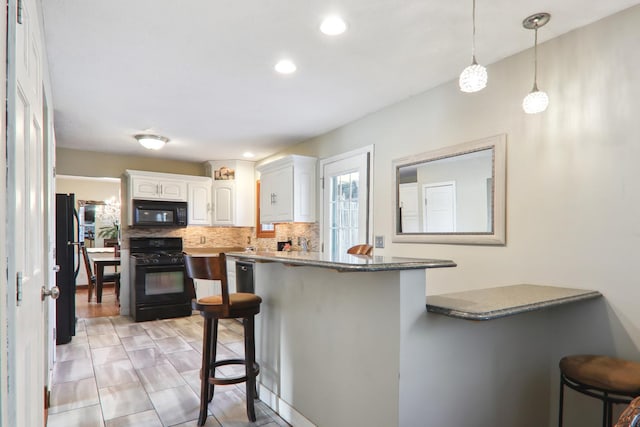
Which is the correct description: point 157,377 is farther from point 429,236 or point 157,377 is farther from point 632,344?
point 632,344

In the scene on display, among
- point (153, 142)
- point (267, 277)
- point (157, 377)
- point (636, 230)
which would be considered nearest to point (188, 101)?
point (153, 142)

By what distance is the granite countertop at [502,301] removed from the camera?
1.48 m

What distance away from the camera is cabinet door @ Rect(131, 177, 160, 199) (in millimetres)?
5371

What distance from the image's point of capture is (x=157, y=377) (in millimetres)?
3146

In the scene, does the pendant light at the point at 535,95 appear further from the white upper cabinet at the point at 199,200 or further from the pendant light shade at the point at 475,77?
the white upper cabinet at the point at 199,200

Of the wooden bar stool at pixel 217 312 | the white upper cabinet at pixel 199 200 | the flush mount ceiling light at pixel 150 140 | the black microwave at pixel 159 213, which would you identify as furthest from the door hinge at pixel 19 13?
the white upper cabinet at pixel 199 200

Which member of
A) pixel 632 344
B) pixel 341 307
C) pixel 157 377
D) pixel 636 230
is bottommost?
pixel 157 377

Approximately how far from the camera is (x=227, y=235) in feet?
21.2

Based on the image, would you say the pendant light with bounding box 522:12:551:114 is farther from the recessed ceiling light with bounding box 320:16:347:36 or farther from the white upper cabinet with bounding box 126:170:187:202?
the white upper cabinet with bounding box 126:170:187:202

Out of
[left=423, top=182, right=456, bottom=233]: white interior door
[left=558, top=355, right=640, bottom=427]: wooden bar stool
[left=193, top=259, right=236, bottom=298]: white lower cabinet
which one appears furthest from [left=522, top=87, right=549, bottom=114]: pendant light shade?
[left=193, top=259, right=236, bottom=298]: white lower cabinet

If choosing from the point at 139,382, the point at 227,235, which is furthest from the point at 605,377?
the point at 227,235

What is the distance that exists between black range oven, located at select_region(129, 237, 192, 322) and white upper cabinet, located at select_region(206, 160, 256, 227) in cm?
95

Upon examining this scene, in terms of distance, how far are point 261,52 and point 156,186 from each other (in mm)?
3753

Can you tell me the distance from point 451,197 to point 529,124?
74cm
